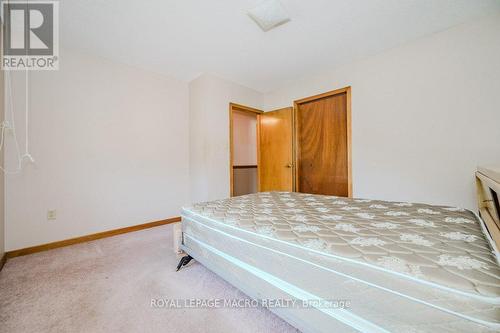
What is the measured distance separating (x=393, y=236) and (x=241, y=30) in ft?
7.84

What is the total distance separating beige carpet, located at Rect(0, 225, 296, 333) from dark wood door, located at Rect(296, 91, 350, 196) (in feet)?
7.92

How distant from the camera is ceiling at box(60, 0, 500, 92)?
1.80 meters

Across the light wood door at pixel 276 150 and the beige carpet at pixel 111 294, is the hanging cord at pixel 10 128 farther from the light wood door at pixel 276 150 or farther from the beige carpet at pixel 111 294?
the light wood door at pixel 276 150

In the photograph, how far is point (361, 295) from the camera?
2.34 feet

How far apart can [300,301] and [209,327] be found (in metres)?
0.61

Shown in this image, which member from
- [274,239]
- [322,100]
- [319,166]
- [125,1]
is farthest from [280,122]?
[274,239]

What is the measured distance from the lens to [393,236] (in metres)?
0.94

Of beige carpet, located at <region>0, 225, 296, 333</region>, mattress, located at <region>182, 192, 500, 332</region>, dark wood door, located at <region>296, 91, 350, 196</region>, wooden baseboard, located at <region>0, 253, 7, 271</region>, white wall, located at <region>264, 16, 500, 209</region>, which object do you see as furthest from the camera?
dark wood door, located at <region>296, 91, 350, 196</region>

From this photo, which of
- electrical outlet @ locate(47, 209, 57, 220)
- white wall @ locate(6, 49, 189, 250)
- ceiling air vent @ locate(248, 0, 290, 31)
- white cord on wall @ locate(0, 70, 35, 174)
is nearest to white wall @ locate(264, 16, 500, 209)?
ceiling air vent @ locate(248, 0, 290, 31)

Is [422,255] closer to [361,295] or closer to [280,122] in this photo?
[361,295]

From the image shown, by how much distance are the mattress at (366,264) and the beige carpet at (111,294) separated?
9.8 inches

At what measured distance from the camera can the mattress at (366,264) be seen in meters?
0.58

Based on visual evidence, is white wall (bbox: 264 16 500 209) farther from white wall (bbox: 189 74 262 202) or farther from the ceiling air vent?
white wall (bbox: 189 74 262 202)

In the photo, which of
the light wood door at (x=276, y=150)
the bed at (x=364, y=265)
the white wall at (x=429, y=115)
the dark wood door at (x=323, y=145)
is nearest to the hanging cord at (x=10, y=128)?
the bed at (x=364, y=265)
